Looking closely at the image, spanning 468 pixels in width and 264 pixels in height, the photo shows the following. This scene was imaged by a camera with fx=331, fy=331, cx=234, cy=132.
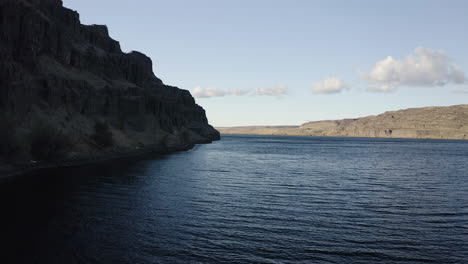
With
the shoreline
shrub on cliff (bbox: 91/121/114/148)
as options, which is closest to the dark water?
the shoreline

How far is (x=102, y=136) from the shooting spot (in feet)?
298

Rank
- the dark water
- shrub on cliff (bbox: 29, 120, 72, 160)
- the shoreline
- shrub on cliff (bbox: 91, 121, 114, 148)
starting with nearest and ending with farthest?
the dark water < the shoreline < shrub on cliff (bbox: 29, 120, 72, 160) < shrub on cliff (bbox: 91, 121, 114, 148)

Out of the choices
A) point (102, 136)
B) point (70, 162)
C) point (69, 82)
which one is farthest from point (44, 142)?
point (69, 82)

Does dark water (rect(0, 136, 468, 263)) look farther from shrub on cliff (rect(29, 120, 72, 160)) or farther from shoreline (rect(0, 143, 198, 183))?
shrub on cliff (rect(29, 120, 72, 160))

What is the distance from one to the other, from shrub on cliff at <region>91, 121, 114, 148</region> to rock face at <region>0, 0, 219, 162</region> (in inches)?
84.5

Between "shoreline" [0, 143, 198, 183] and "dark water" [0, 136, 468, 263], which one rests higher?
"shoreline" [0, 143, 198, 183]

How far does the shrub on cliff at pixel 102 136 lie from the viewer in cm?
9044

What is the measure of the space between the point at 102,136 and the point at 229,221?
72378 millimetres

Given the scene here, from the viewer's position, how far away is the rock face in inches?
3007

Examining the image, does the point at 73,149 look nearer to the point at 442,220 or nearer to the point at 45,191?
the point at 45,191

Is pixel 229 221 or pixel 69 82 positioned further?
pixel 69 82

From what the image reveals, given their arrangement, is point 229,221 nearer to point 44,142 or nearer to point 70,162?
point 44,142

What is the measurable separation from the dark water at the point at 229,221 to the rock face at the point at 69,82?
3679cm

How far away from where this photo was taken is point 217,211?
31.8m
